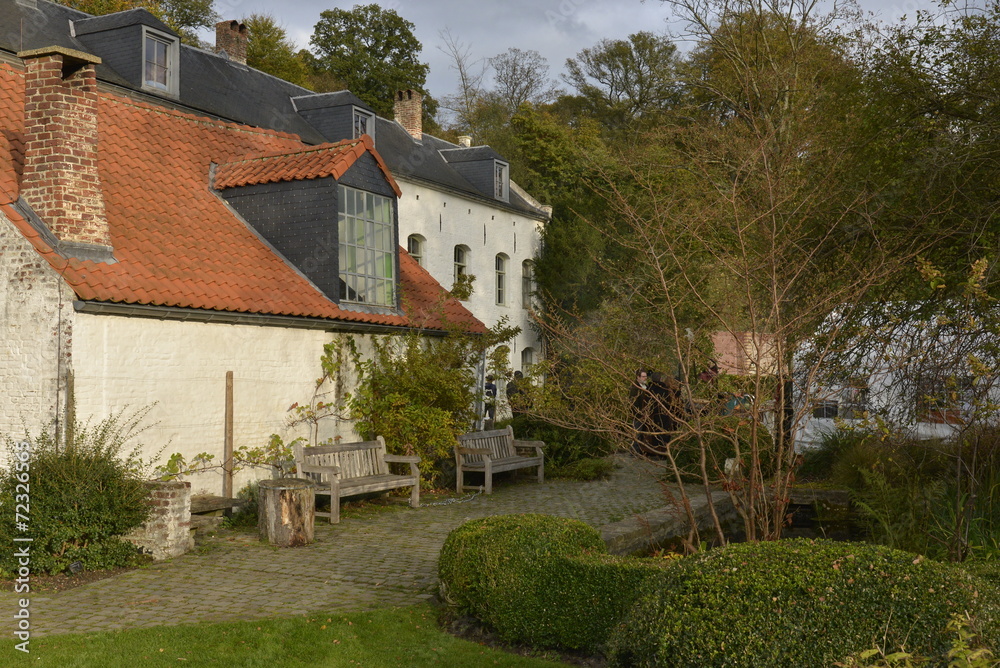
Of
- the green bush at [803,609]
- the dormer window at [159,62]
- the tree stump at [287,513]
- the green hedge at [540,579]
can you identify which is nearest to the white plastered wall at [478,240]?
the dormer window at [159,62]

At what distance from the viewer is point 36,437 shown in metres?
8.86

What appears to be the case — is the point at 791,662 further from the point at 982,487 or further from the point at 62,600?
the point at 62,600

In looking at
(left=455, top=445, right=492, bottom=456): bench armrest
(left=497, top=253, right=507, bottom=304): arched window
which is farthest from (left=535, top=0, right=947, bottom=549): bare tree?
(left=497, top=253, right=507, bottom=304): arched window

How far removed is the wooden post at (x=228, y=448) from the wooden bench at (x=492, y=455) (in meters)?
3.37

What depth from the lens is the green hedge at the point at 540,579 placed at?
5562 millimetres

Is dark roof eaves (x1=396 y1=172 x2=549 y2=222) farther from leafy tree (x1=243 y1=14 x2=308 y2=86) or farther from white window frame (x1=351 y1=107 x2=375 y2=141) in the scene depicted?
leafy tree (x1=243 y1=14 x2=308 y2=86)

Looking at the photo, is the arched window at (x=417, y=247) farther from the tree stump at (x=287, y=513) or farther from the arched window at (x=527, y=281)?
the tree stump at (x=287, y=513)

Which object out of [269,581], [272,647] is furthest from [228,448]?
[272,647]

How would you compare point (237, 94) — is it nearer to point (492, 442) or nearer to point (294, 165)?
point (294, 165)

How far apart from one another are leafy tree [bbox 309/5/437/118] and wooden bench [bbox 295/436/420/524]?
2899 centimetres

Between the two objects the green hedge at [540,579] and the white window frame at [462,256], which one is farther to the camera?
the white window frame at [462,256]

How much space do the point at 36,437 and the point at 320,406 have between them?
3.67 metres

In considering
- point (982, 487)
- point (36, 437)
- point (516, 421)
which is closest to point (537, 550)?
point (982, 487)

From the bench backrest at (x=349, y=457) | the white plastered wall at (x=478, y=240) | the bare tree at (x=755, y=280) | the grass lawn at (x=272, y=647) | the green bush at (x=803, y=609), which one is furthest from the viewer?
the white plastered wall at (x=478, y=240)
